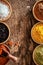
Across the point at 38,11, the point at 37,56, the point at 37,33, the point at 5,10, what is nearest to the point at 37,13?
the point at 38,11

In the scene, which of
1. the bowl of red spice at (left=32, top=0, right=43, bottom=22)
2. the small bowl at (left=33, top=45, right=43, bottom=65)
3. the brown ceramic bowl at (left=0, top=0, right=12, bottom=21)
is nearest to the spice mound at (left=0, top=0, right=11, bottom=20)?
the brown ceramic bowl at (left=0, top=0, right=12, bottom=21)

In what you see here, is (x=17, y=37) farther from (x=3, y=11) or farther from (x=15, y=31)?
(x=3, y=11)

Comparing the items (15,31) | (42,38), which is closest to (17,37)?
(15,31)

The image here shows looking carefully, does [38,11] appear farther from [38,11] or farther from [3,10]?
[3,10]

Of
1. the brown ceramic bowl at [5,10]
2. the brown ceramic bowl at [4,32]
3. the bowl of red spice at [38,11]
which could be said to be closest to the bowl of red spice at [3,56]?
the brown ceramic bowl at [4,32]

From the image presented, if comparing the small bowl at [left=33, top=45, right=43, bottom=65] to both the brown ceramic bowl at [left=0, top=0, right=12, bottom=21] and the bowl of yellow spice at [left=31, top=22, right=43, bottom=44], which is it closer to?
the bowl of yellow spice at [left=31, top=22, right=43, bottom=44]

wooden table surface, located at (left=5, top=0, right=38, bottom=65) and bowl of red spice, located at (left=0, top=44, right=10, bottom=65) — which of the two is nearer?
bowl of red spice, located at (left=0, top=44, right=10, bottom=65)
